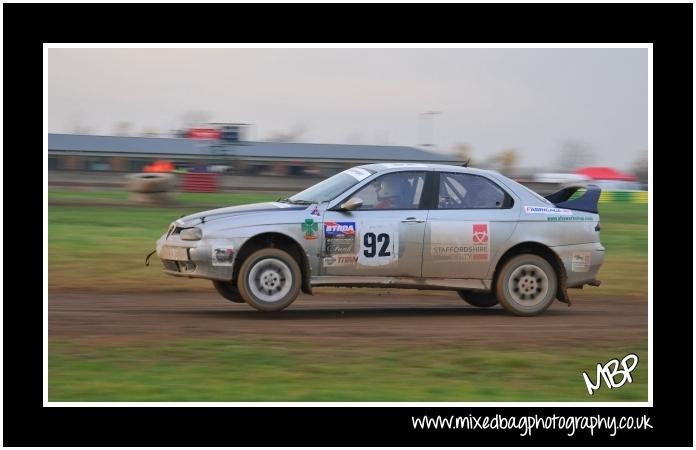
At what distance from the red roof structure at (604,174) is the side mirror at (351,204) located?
134ft

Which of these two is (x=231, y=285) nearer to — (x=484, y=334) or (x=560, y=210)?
(x=484, y=334)

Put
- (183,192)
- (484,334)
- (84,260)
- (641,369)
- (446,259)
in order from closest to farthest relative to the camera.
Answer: (641,369), (484,334), (446,259), (84,260), (183,192)

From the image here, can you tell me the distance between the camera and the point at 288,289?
10.2m

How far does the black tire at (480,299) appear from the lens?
12.0 m

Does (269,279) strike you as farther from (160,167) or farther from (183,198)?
(160,167)

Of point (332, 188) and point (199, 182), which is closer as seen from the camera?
point (332, 188)

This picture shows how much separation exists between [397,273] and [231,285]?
2030mm

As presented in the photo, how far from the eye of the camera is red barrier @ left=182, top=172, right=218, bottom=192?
3030 centimetres

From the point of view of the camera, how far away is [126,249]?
16.2 meters

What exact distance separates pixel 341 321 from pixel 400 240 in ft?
3.76

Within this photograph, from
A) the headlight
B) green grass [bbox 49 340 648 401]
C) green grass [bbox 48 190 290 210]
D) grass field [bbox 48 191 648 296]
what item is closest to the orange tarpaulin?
green grass [bbox 48 190 290 210]

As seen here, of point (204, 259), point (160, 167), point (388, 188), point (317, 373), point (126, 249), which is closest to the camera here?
point (317, 373)

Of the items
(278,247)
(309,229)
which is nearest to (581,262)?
(309,229)

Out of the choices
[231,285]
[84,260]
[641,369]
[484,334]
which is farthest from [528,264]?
[84,260]
